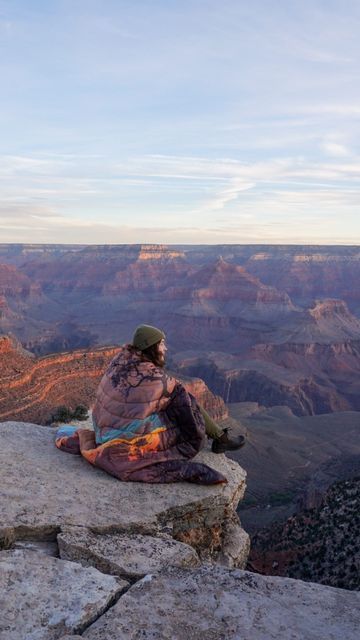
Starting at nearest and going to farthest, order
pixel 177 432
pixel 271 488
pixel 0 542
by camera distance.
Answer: pixel 0 542
pixel 177 432
pixel 271 488

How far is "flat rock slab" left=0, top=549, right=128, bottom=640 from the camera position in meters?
3.31

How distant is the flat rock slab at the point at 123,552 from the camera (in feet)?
13.4

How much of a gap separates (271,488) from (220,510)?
27.5 metres

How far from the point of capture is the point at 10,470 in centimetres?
570

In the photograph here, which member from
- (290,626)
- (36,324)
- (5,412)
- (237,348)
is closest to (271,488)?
(5,412)

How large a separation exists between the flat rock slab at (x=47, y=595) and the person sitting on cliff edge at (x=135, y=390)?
5.87 feet

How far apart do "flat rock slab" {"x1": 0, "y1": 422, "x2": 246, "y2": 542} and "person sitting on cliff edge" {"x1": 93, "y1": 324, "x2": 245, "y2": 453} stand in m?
0.52

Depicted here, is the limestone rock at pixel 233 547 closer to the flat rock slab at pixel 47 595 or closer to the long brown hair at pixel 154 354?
the long brown hair at pixel 154 354

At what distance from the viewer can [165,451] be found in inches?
232

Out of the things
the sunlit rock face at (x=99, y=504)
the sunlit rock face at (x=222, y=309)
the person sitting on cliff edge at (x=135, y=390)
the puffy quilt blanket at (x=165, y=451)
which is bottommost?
the sunlit rock face at (x=222, y=309)

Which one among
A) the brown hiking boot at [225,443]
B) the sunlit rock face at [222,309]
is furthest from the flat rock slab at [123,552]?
the sunlit rock face at [222,309]

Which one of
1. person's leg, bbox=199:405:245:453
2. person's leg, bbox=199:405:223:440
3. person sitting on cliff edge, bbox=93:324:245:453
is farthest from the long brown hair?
person's leg, bbox=199:405:245:453

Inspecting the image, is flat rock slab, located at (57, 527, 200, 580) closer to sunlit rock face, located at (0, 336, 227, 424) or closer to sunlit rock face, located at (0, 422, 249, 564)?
sunlit rock face, located at (0, 422, 249, 564)

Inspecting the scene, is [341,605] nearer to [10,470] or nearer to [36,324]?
[10,470]
